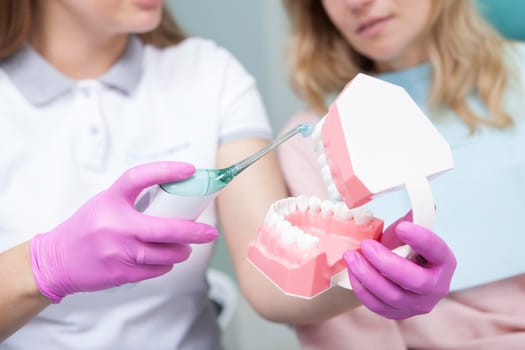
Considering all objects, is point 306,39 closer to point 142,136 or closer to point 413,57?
point 413,57

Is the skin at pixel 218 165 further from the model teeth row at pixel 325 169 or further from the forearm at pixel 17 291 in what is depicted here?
the model teeth row at pixel 325 169

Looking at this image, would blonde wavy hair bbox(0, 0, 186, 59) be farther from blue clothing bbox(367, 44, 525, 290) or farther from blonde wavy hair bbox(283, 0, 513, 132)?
blue clothing bbox(367, 44, 525, 290)

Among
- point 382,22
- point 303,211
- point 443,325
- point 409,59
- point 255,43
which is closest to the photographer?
point 303,211

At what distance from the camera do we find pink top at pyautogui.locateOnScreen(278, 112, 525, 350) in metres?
0.84

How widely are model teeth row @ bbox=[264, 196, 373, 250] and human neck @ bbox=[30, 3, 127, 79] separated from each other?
0.46m

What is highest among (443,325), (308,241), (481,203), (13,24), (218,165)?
(13,24)

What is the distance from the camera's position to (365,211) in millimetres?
644

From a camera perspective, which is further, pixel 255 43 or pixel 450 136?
pixel 255 43

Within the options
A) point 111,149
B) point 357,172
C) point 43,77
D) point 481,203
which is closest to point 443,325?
point 481,203

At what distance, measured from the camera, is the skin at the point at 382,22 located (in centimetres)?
95

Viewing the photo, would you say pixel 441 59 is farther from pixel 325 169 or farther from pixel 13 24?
pixel 13 24

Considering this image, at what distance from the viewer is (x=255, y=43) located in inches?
60.9

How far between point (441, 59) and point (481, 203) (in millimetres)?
287

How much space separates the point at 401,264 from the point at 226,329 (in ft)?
2.61
